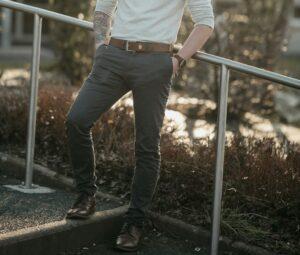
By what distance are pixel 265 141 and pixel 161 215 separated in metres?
0.95

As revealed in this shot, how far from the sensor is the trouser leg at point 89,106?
3.53 metres

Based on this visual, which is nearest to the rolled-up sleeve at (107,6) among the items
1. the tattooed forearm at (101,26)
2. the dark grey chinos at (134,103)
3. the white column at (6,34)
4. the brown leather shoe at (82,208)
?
the tattooed forearm at (101,26)

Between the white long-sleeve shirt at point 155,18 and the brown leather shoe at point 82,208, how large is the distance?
905mm

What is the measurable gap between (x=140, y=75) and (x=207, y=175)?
1.06 metres

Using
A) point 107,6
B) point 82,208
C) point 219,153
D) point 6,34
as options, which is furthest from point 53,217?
point 6,34

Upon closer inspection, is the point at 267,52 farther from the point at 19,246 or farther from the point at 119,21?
the point at 19,246

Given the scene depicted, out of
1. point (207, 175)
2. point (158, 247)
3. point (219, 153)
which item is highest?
point (219, 153)

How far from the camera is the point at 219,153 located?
3539 mm

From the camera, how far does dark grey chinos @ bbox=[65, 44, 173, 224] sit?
3.50 m

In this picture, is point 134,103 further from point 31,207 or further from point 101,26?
point 31,207

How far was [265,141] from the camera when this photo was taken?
459 cm

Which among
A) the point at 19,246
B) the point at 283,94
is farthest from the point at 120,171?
the point at 283,94

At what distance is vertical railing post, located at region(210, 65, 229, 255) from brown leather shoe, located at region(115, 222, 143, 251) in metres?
0.42

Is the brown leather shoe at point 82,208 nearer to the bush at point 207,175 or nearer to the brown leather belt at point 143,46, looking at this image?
the bush at point 207,175
